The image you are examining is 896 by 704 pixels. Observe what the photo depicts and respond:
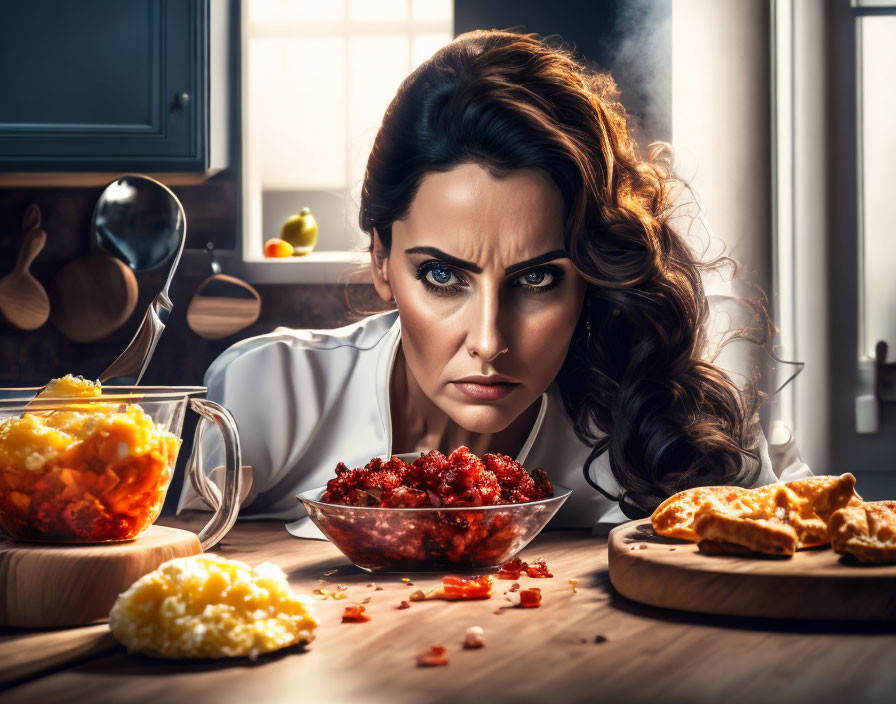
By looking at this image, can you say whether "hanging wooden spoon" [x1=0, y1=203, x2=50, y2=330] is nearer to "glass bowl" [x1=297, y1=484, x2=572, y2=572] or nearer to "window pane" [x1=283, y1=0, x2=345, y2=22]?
"window pane" [x1=283, y1=0, x2=345, y2=22]

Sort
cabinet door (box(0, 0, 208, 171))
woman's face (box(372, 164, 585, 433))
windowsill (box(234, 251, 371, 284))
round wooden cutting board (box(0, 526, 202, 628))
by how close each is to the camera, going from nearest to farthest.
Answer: round wooden cutting board (box(0, 526, 202, 628))
woman's face (box(372, 164, 585, 433))
cabinet door (box(0, 0, 208, 171))
windowsill (box(234, 251, 371, 284))

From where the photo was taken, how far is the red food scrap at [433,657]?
68 centimetres

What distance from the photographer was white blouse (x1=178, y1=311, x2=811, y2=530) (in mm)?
1623

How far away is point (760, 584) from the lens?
30.9 inches

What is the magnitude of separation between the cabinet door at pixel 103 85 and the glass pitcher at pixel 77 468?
1099 mm

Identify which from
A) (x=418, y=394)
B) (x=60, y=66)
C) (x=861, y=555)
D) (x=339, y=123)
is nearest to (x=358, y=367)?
(x=418, y=394)

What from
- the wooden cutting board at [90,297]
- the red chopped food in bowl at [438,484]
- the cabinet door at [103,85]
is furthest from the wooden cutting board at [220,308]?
the red chopped food in bowl at [438,484]

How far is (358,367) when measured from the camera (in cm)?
170

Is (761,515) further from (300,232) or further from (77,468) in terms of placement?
(300,232)

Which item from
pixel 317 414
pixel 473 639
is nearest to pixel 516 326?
pixel 317 414

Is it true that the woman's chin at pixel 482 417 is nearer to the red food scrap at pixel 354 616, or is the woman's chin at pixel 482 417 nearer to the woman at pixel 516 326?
the woman at pixel 516 326

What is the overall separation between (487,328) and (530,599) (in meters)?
0.65

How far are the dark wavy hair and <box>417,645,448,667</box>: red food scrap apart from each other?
79cm

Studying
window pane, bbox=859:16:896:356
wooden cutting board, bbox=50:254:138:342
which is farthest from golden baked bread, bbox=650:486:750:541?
wooden cutting board, bbox=50:254:138:342
